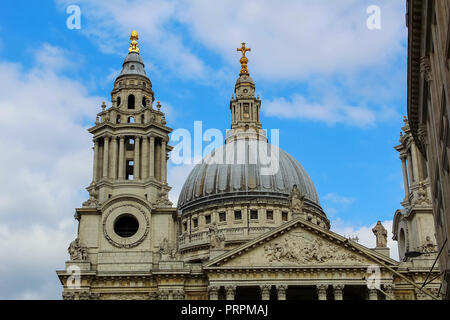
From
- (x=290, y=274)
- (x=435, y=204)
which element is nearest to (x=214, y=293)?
(x=290, y=274)

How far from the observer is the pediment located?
6056 centimetres

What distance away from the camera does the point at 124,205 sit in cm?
6356

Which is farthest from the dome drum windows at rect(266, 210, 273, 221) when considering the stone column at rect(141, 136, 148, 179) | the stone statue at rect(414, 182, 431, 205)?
the stone column at rect(141, 136, 148, 179)

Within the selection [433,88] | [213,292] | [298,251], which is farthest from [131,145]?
[433,88]

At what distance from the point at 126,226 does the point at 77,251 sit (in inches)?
212

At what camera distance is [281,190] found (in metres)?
90.6

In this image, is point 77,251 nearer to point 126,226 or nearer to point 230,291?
point 126,226

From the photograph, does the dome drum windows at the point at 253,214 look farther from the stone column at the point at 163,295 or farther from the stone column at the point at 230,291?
the stone column at the point at 163,295

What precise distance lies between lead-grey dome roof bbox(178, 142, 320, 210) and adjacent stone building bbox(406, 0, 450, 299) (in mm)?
49400

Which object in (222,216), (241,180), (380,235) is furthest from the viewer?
(241,180)

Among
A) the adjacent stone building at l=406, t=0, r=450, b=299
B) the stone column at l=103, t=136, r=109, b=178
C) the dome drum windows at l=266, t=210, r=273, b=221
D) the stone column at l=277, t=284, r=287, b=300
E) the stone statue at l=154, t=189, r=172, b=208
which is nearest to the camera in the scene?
the adjacent stone building at l=406, t=0, r=450, b=299

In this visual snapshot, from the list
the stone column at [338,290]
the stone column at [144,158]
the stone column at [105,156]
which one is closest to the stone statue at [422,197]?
the stone column at [338,290]

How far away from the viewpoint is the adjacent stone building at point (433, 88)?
26.7 m

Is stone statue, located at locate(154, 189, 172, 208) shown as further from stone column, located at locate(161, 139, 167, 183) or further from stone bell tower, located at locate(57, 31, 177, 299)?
stone column, located at locate(161, 139, 167, 183)
